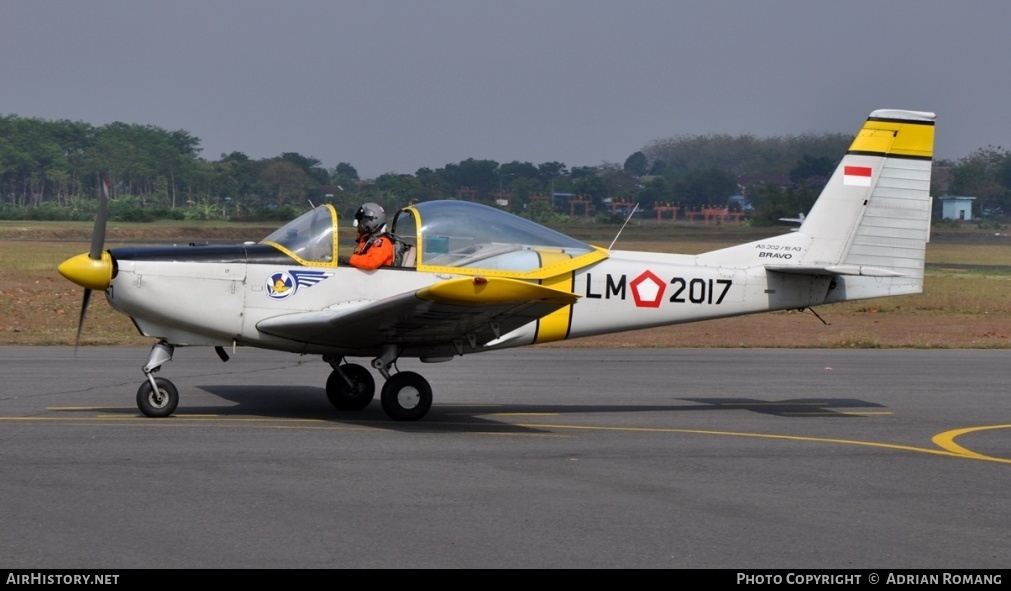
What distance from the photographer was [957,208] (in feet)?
224

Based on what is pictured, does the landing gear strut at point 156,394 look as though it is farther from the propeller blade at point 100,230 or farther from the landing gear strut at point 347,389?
the landing gear strut at point 347,389

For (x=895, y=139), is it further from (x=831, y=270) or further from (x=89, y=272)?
(x=89, y=272)

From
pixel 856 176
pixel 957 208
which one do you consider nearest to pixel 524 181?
pixel 957 208

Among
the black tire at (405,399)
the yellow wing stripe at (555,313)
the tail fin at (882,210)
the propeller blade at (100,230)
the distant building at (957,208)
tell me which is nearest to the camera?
the propeller blade at (100,230)


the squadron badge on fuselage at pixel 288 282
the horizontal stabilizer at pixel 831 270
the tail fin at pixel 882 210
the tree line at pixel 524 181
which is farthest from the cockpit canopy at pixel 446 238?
the tree line at pixel 524 181

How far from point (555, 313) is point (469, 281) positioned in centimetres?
231

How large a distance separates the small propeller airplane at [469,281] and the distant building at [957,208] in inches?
2243

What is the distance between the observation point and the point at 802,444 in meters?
9.73

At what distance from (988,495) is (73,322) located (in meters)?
18.5

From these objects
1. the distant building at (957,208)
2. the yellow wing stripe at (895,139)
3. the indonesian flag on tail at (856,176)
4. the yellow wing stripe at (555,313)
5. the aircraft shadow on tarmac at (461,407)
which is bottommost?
the aircraft shadow on tarmac at (461,407)

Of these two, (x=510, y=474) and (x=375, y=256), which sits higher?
(x=375, y=256)

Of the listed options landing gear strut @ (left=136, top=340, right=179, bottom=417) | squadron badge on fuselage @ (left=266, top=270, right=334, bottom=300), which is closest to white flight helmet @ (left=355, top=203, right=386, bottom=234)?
squadron badge on fuselage @ (left=266, top=270, right=334, bottom=300)

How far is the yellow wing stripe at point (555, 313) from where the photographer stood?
1112 centimetres

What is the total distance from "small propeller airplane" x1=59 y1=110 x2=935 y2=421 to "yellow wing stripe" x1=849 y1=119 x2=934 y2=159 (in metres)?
0.01
